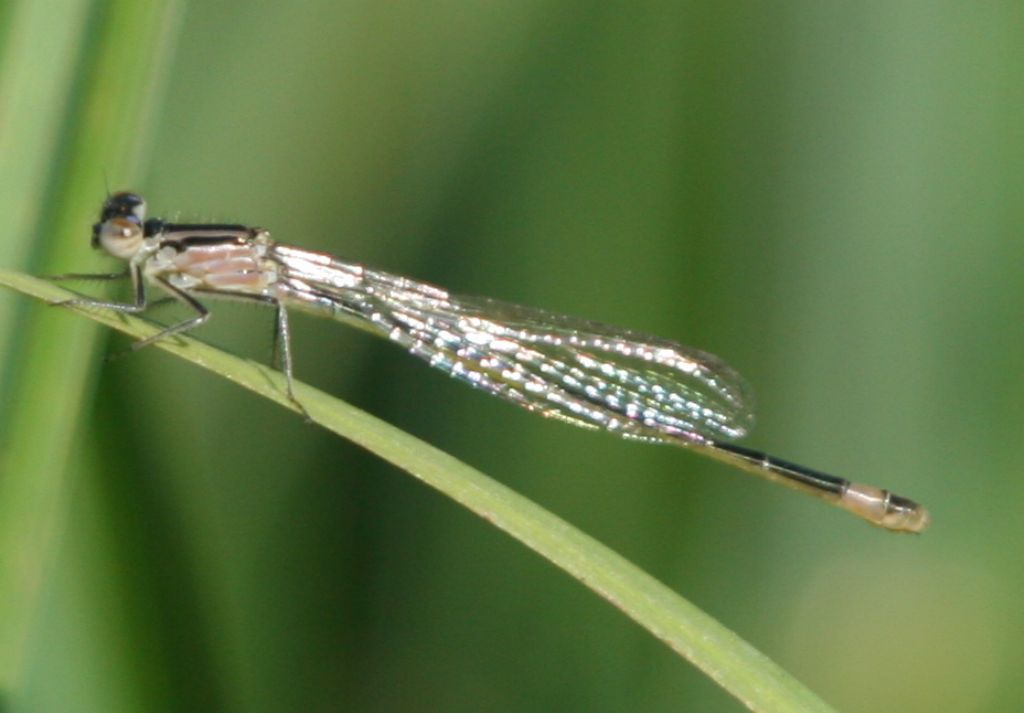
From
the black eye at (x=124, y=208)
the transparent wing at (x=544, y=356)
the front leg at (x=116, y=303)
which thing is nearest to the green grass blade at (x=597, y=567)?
the front leg at (x=116, y=303)

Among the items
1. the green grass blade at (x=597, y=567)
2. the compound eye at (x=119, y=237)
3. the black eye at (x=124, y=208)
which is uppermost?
the black eye at (x=124, y=208)

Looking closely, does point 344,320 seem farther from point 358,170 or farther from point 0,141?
point 0,141

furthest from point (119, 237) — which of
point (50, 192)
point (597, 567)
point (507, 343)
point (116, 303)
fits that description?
point (597, 567)

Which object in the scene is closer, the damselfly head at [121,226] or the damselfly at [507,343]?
the damselfly head at [121,226]

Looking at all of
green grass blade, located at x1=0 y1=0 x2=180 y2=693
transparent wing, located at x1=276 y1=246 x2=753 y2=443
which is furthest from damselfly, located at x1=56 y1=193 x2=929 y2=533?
green grass blade, located at x1=0 y1=0 x2=180 y2=693

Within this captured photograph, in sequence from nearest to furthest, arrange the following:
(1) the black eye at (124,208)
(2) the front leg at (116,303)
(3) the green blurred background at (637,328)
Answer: (2) the front leg at (116,303)
(1) the black eye at (124,208)
(3) the green blurred background at (637,328)

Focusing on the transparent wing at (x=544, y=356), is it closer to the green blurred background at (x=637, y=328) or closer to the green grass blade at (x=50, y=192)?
the green blurred background at (x=637, y=328)
